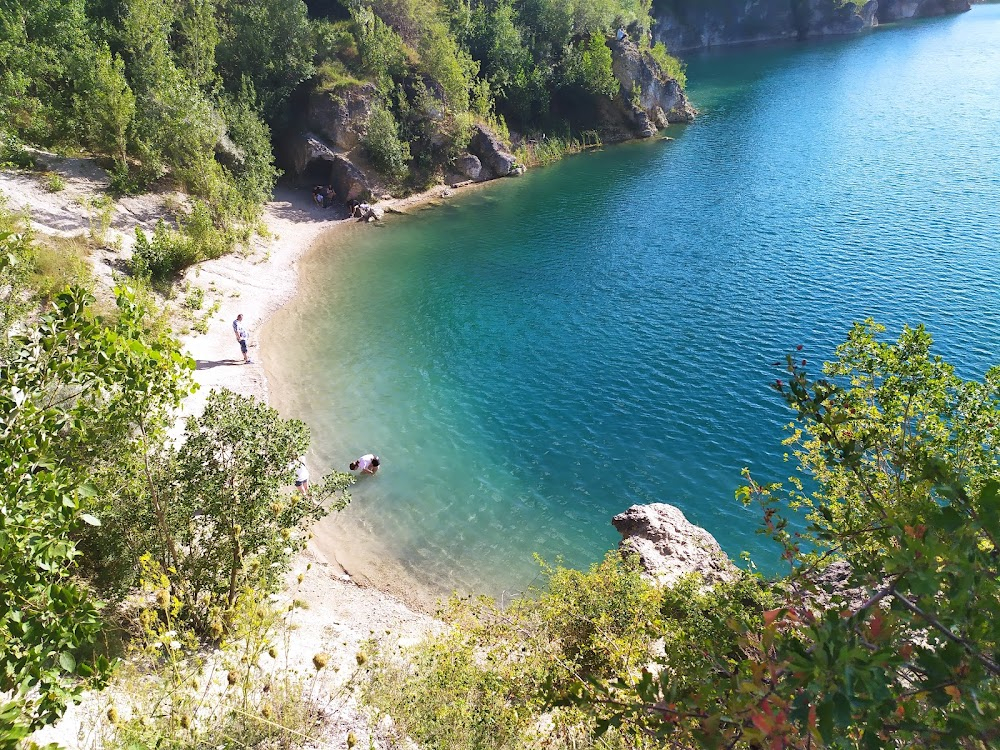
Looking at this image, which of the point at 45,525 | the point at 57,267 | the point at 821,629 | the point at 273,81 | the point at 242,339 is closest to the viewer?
the point at 821,629

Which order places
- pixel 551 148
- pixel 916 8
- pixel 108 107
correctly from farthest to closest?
pixel 916 8
pixel 551 148
pixel 108 107

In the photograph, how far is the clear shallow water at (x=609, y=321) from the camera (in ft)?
Answer: 67.3

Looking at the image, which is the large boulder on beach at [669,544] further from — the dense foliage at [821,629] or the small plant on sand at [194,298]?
the small plant on sand at [194,298]

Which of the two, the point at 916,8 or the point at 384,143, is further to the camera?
the point at 916,8

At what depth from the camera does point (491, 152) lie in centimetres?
5694

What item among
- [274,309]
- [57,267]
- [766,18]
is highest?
[766,18]

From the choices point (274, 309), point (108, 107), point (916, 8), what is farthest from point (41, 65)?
point (916, 8)

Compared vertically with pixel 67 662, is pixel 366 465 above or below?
below

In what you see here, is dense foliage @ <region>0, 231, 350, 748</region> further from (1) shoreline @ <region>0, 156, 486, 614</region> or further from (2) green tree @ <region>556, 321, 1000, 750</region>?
(1) shoreline @ <region>0, 156, 486, 614</region>

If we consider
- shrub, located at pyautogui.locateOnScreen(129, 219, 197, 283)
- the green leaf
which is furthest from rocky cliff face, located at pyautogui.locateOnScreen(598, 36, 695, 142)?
the green leaf

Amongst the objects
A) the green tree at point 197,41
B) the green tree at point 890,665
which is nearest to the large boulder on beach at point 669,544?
the green tree at point 890,665

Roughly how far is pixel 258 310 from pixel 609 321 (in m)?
19.7

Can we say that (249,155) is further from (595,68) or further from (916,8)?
(916,8)

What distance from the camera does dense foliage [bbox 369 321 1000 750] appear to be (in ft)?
13.1
